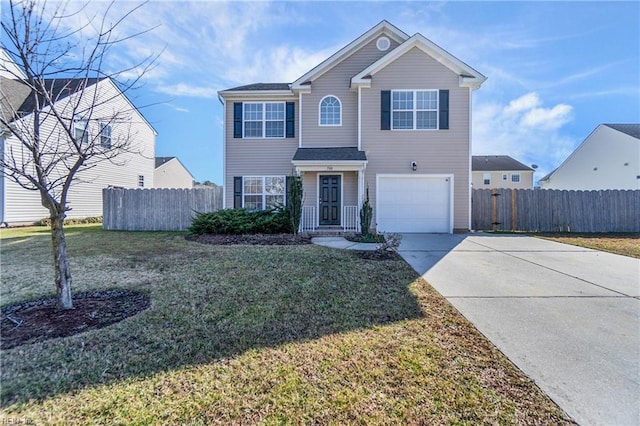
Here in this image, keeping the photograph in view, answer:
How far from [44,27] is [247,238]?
7.10 meters

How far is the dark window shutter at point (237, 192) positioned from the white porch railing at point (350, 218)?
455cm

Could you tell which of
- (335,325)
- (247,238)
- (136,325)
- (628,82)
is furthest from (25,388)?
(628,82)

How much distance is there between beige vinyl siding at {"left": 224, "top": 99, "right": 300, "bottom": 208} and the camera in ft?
41.2

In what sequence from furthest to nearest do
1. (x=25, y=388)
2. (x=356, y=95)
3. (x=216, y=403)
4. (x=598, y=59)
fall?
(x=598, y=59)
(x=356, y=95)
(x=25, y=388)
(x=216, y=403)

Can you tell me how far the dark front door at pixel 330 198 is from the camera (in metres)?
12.1

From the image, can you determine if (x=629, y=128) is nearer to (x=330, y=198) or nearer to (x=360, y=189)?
(x=360, y=189)

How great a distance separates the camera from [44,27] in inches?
136

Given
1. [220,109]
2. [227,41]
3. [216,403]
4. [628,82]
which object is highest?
[628,82]

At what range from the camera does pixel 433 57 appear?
11.6 m

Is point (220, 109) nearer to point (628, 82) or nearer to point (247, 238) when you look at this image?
point (247, 238)

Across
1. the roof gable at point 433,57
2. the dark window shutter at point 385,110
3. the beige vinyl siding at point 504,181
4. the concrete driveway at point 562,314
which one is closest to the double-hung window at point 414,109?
the dark window shutter at point 385,110

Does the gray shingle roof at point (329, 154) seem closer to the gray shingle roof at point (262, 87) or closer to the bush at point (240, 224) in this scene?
the bush at point (240, 224)

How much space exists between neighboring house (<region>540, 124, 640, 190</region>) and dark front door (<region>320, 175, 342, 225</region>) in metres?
21.4

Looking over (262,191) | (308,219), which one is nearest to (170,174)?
(262,191)
